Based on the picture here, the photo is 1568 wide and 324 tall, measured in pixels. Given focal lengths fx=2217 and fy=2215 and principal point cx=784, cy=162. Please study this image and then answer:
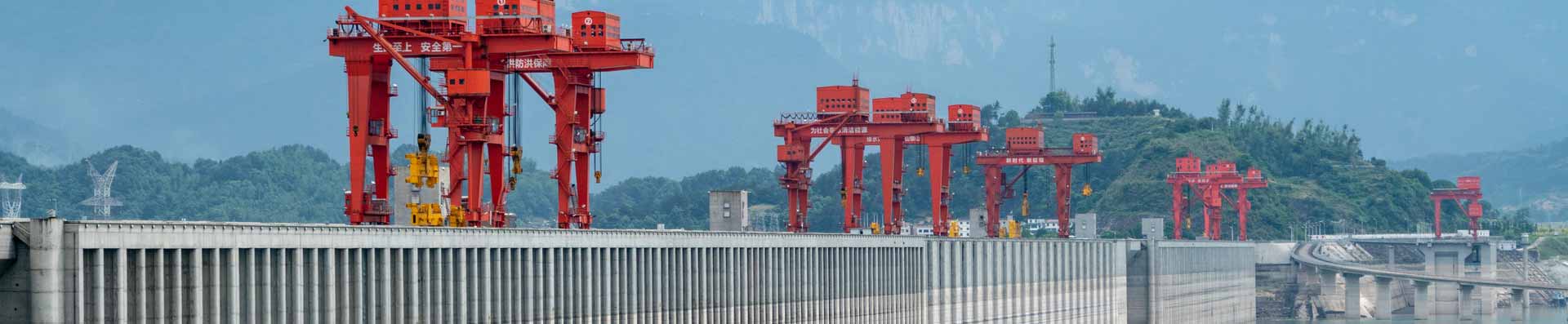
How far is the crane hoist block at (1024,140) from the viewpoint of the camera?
168m

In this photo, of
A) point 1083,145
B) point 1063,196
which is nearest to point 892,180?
point 1083,145

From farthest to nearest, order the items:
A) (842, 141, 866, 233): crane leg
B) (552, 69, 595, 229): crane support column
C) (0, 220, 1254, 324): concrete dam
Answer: (842, 141, 866, 233): crane leg
(552, 69, 595, 229): crane support column
(0, 220, 1254, 324): concrete dam

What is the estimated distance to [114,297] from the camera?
4138 cm

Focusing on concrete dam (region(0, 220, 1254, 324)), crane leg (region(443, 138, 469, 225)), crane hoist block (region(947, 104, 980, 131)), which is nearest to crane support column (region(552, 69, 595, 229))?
crane leg (region(443, 138, 469, 225))

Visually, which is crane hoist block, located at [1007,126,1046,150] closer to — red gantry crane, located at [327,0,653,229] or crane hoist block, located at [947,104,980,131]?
crane hoist block, located at [947,104,980,131]

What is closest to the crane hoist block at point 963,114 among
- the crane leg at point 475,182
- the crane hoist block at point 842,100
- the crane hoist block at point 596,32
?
the crane hoist block at point 842,100

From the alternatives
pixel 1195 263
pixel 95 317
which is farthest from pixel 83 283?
pixel 1195 263

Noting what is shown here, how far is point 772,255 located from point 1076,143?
313 feet

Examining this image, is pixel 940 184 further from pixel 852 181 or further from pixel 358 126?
pixel 358 126

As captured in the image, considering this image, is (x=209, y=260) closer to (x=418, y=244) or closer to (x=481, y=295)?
(x=418, y=244)

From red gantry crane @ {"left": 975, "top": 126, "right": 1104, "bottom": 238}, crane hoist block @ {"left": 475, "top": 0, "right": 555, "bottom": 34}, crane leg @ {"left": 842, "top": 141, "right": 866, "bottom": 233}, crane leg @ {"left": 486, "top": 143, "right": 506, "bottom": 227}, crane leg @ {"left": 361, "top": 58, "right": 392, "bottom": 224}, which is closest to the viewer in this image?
crane leg @ {"left": 361, "top": 58, "right": 392, "bottom": 224}

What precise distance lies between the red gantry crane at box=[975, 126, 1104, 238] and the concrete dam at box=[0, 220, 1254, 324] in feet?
152

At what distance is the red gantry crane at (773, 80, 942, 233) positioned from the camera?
130750mm

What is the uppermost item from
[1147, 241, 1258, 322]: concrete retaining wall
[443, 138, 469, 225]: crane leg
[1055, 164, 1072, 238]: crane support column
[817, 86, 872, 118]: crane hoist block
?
[817, 86, 872, 118]: crane hoist block
